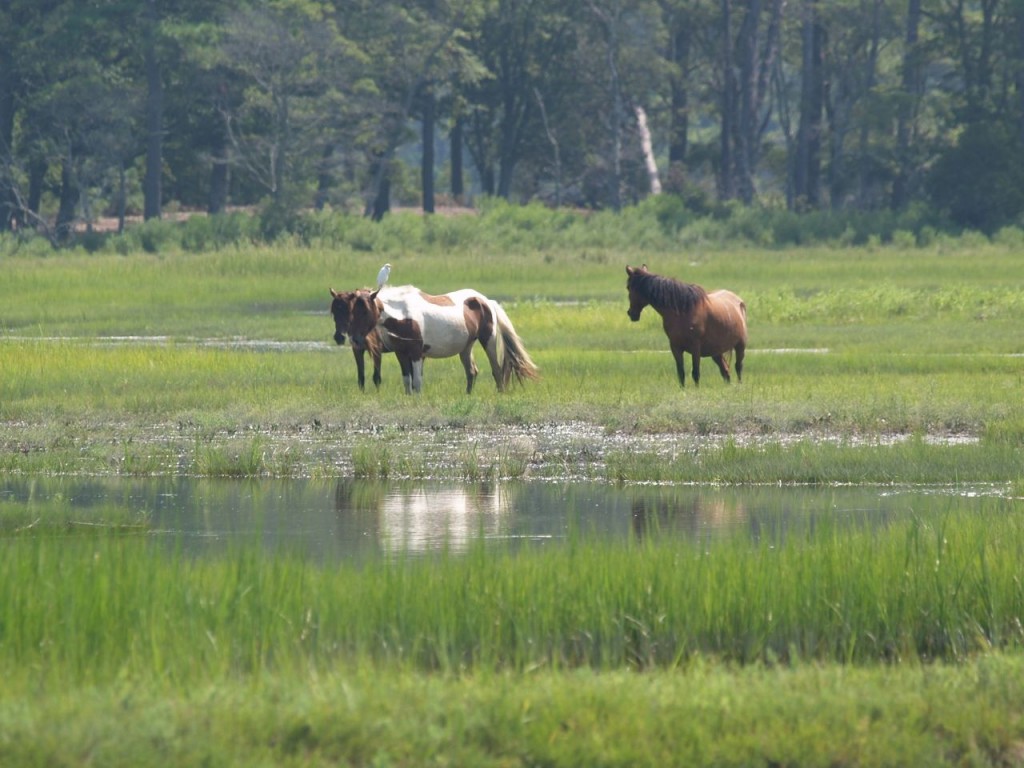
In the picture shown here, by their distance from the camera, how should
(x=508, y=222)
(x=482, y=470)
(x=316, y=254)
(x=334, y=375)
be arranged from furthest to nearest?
(x=508, y=222)
(x=316, y=254)
(x=334, y=375)
(x=482, y=470)

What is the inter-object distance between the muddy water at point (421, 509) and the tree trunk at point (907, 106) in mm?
43316

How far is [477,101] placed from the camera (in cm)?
6334

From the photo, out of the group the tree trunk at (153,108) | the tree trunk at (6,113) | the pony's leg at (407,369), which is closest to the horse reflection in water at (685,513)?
the pony's leg at (407,369)

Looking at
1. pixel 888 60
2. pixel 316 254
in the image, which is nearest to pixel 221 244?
pixel 316 254

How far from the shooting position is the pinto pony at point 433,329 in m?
18.5

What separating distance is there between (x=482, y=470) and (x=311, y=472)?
1.39m

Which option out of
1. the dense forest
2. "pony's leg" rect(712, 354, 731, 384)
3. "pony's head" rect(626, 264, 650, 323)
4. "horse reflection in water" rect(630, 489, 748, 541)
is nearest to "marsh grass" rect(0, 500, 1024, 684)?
"horse reflection in water" rect(630, 489, 748, 541)

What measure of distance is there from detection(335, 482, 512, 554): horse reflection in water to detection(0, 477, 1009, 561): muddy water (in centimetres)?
1

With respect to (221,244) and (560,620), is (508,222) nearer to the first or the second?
(221,244)

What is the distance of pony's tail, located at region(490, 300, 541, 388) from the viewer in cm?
1933

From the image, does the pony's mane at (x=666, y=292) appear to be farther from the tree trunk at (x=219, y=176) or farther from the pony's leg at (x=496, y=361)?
the tree trunk at (x=219, y=176)

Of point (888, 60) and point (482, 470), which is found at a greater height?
point (888, 60)

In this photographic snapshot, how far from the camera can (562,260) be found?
46094 mm

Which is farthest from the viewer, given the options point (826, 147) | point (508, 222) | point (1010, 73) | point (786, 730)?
point (826, 147)
